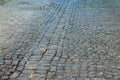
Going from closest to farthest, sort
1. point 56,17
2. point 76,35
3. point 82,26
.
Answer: point 76,35 < point 82,26 < point 56,17

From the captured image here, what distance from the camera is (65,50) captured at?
6742mm

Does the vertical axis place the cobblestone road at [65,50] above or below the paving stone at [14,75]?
below

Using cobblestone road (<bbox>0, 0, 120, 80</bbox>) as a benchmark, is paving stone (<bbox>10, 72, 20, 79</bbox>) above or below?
above

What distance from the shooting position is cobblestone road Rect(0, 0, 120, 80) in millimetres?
5402

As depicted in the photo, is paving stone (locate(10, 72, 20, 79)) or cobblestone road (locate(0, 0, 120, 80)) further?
cobblestone road (locate(0, 0, 120, 80))

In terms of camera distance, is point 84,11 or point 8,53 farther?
point 84,11

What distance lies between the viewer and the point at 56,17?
1053 cm

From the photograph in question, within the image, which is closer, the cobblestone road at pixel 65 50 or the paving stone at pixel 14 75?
the paving stone at pixel 14 75

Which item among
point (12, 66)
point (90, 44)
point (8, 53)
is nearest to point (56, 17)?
point (90, 44)

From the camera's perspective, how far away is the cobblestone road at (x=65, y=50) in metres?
5.40

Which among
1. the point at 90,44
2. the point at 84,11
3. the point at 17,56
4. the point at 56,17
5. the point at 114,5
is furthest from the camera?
the point at 114,5

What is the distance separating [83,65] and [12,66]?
1.49 m

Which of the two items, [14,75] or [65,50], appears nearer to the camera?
[14,75]

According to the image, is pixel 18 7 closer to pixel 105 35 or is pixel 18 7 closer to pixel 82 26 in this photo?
pixel 82 26
